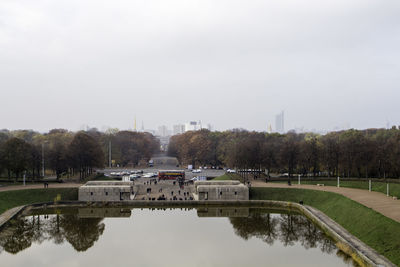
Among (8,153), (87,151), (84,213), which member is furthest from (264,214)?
(8,153)

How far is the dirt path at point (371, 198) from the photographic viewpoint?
36906mm

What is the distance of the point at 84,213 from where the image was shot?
49438 mm

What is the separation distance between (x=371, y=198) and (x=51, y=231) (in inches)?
1470

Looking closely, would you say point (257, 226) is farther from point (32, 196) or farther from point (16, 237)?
point (32, 196)

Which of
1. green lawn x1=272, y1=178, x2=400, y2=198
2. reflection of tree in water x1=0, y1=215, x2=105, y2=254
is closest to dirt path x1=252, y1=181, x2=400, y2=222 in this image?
green lawn x1=272, y1=178, x2=400, y2=198

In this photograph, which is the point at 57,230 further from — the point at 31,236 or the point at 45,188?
the point at 45,188

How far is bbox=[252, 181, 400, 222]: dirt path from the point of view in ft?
121

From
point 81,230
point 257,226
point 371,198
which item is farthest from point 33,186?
point 371,198

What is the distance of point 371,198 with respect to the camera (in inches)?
1779

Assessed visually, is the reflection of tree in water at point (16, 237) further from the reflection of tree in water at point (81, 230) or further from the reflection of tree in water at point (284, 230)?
the reflection of tree in water at point (284, 230)

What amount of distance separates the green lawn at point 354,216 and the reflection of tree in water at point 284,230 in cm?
292

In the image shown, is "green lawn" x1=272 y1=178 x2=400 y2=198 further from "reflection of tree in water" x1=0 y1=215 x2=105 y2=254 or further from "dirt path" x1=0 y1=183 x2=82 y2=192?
"dirt path" x1=0 y1=183 x2=82 y2=192

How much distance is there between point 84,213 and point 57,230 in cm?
897

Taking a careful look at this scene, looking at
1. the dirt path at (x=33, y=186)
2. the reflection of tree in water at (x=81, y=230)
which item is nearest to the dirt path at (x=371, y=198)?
the reflection of tree in water at (x=81, y=230)
